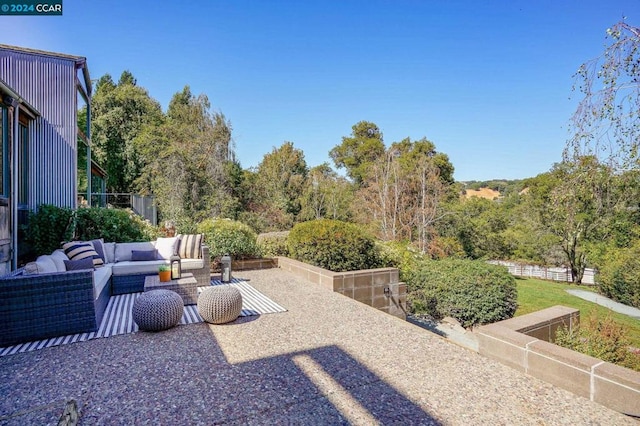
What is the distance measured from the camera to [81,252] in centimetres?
529

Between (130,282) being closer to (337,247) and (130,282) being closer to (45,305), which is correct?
(45,305)

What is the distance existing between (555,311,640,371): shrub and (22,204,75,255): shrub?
27.5ft

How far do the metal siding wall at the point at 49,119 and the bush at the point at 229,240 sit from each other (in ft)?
11.8

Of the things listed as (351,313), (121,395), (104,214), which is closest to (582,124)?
(351,313)

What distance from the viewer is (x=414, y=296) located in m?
7.59

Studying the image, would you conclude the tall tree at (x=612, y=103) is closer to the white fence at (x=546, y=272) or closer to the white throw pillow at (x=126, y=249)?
the white throw pillow at (x=126, y=249)

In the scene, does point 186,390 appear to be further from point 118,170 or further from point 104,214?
point 118,170

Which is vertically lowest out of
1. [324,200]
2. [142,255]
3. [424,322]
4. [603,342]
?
[424,322]

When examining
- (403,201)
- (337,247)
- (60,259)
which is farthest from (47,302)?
(403,201)

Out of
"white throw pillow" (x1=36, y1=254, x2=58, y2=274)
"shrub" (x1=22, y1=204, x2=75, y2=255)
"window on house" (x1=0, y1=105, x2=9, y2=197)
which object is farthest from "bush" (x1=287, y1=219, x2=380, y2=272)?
"window on house" (x1=0, y1=105, x2=9, y2=197)

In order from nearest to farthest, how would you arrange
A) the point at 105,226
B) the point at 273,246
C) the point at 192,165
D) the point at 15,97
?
the point at 15,97 < the point at 105,226 < the point at 273,246 < the point at 192,165

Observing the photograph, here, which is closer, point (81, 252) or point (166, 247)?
point (81, 252)

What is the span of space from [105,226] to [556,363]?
8112 millimetres

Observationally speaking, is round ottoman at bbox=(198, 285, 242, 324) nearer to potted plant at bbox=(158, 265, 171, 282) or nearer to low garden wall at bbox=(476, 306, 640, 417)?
potted plant at bbox=(158, 265, 171, 282)
